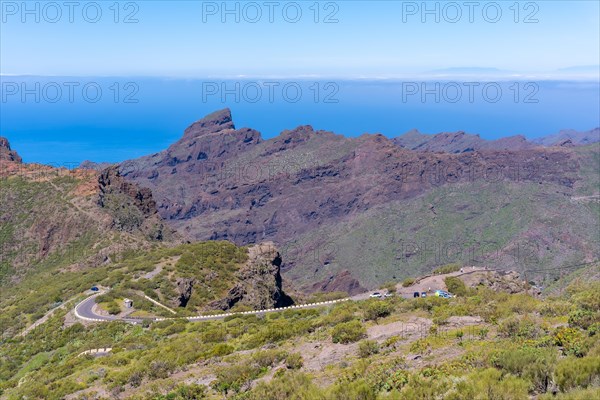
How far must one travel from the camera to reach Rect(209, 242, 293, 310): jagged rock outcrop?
46531 millimetres

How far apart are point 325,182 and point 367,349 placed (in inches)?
6203

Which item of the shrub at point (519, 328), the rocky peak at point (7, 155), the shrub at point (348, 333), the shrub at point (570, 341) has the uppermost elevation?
the rocky peak at point (7, 155)

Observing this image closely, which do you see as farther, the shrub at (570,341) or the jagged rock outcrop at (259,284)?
the jagged rock outcrop at (259,284)

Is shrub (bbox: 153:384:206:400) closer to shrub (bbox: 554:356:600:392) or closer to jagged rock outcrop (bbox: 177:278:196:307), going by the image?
shrub (bbox: 554:356:600:392)

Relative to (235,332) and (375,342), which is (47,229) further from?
(375,342)

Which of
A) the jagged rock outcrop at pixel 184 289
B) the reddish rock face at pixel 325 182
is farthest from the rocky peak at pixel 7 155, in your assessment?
the jagged rock outcrop at pixel 184 289

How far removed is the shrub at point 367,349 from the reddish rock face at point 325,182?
400 feet

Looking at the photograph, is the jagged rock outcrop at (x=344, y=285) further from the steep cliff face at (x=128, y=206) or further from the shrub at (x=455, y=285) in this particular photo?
the shrub at (x=455, y=285)

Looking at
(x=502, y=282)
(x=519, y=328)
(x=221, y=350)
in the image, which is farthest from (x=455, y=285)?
(x=221, y=350)

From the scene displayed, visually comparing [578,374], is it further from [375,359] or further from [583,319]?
[375,359]

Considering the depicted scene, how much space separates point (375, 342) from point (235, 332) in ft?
30.6

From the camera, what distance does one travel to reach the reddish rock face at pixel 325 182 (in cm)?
15538

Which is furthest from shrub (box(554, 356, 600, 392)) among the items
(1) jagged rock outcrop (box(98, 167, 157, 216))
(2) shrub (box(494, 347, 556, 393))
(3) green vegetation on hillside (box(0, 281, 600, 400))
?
(1) jagged rock outcrop (box(98, 167, 157, 216))

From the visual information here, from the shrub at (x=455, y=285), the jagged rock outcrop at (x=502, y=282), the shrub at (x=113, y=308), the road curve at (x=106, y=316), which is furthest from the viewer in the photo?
the shrub at (x=113, y=308)
